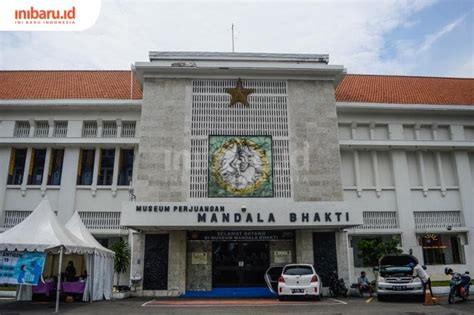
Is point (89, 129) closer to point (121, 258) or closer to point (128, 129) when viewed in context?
point (128, 129)

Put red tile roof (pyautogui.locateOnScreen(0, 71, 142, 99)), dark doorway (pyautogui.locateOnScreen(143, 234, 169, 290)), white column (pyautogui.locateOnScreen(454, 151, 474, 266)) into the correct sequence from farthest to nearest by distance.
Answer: red tile roof (pyautogui.locateOnScreen(0, 71, 142, 99)), white column (pyautogui.locateOnScreen(454, 151, 474, 266)), dark doorway (pyautogui.locateOnScreen(143, 234, 169, 290))

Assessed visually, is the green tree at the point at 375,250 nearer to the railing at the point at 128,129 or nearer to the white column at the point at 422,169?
the white column at the point at 422,169

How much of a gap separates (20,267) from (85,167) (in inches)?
429

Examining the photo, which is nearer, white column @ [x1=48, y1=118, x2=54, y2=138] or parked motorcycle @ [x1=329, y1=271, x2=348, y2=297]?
parked motorcycle @ [x1=329, y1=271, x2=348, y2=297]

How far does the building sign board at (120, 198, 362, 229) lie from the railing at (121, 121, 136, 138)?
24.2 ft

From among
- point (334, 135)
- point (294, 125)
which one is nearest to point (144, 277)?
point (294, 125)

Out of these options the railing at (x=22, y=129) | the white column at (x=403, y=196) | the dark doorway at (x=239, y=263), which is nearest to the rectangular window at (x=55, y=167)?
the railing at (x=22, y=129)

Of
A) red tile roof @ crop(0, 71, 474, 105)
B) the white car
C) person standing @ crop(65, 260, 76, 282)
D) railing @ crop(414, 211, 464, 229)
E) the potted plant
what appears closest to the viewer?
the white car

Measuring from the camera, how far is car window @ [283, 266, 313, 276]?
51.1 ft

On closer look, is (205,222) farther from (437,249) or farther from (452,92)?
(452,92)

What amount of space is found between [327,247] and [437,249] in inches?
329

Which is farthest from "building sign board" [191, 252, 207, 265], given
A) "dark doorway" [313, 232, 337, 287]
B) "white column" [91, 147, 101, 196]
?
"white column" [91, 147, 101, 196]

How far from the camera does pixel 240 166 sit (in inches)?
771

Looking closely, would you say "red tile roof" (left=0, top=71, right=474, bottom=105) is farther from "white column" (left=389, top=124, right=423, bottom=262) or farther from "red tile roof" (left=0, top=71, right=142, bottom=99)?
"white column" (left=389, top=124, right=423, bottom=262)
